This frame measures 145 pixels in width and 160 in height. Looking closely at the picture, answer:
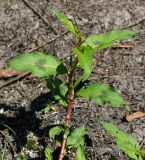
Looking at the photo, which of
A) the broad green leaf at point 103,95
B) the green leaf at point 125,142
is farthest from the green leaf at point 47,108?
the green leaf at point 125,142

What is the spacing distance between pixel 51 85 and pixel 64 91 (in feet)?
0.31

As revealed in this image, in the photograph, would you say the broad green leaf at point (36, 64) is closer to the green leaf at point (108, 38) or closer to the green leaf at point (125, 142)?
the green leaf at point (108, 38)

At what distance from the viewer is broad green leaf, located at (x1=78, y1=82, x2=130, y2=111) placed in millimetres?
2521

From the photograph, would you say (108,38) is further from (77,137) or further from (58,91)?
(77,137)

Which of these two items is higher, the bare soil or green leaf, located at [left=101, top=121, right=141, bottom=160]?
the bare soil

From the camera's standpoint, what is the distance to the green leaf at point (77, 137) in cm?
263

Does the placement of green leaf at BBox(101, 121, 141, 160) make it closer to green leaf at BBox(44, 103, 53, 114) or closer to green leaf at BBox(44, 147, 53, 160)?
green leaf at BBox(44, 147, 53, 160)

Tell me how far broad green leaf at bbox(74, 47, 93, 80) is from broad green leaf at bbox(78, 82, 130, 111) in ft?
1.01

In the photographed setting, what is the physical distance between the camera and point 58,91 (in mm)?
2738

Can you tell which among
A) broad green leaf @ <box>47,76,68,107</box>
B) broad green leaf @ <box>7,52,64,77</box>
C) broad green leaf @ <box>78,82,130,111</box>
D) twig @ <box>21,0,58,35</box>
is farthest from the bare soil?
broad green leaf @ <box>7,52,64,77</box>

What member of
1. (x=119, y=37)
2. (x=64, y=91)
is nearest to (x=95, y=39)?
(x=119, y=37)

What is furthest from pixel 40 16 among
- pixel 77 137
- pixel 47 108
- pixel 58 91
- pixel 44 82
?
pixel 77 137

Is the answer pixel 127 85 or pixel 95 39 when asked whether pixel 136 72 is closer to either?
pixel 127 85

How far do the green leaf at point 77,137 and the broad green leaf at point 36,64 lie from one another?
432mm
